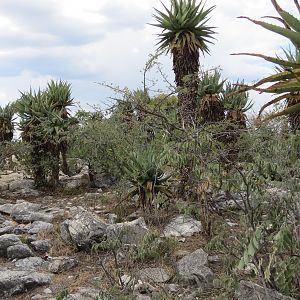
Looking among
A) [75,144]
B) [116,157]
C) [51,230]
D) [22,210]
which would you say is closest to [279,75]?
[51,230]

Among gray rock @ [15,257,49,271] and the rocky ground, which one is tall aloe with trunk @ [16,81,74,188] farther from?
gray rock @ [15,257,49,271]

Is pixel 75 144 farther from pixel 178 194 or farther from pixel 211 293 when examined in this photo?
pixel 211 293

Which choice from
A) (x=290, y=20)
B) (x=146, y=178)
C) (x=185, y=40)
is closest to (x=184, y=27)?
(x=185, y=40)

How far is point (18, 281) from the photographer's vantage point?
6234 mm

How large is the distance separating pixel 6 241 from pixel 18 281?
4.85 feet

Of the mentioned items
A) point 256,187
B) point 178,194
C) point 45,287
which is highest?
point 256,187

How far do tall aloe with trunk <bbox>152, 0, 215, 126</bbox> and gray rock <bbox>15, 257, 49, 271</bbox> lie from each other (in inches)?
193

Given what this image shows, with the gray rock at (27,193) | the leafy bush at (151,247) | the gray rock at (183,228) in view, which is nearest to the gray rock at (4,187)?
the gray rock at (27,193)

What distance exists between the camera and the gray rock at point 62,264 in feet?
22.3

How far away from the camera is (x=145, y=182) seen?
938 cm

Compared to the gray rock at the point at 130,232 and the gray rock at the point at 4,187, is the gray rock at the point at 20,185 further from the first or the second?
the gray rock at the point at 130,232

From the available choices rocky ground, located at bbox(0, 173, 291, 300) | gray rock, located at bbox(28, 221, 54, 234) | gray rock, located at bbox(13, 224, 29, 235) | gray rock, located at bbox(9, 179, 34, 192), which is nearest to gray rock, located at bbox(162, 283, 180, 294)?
rocky ground, located at bbox(0, 173, 291, 300)

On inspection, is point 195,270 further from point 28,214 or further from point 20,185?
point 20,185

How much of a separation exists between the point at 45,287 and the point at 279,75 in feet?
13.1
